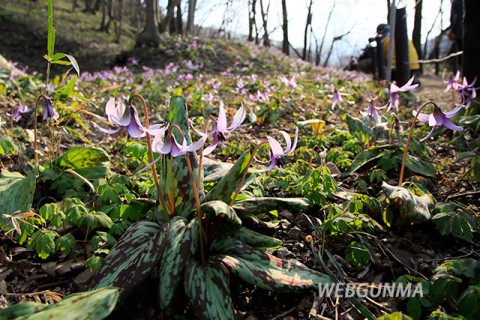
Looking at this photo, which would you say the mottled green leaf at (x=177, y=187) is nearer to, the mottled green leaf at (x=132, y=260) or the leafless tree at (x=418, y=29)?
the mottled green leaf at (x=132, y=260)

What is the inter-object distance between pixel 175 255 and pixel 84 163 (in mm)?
1225

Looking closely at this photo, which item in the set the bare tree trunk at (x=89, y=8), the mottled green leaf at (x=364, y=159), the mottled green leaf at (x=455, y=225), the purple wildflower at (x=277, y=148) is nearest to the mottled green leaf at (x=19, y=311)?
the purple wildflower at (x=277, y=148)

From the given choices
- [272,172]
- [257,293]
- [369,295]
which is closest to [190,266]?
[257,293]

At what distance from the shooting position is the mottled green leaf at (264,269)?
1438 mm

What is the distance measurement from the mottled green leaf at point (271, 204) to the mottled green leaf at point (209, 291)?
1.06ft

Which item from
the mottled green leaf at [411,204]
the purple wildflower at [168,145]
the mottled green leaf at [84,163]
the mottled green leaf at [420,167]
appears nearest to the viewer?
the purple wildflower at [168,145]

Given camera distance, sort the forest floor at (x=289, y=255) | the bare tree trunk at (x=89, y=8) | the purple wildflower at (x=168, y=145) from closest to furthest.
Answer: the purple wildflower at (x=168, y=145) → the forest floor at (x=289, y=255) → the bare tree trunk at (x=89, y=8)

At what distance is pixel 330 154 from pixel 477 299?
1.62 metres

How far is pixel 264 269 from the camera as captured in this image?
4.91ft

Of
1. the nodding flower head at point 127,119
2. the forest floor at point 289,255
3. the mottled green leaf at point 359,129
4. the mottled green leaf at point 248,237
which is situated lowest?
the forest floor at point 289,255

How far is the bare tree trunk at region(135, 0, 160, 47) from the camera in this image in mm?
12641

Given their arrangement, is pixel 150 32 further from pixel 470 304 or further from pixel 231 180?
pixel 470 304

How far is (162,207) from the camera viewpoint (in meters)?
1.71

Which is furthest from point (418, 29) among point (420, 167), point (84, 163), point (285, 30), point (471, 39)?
point (84, 163)
